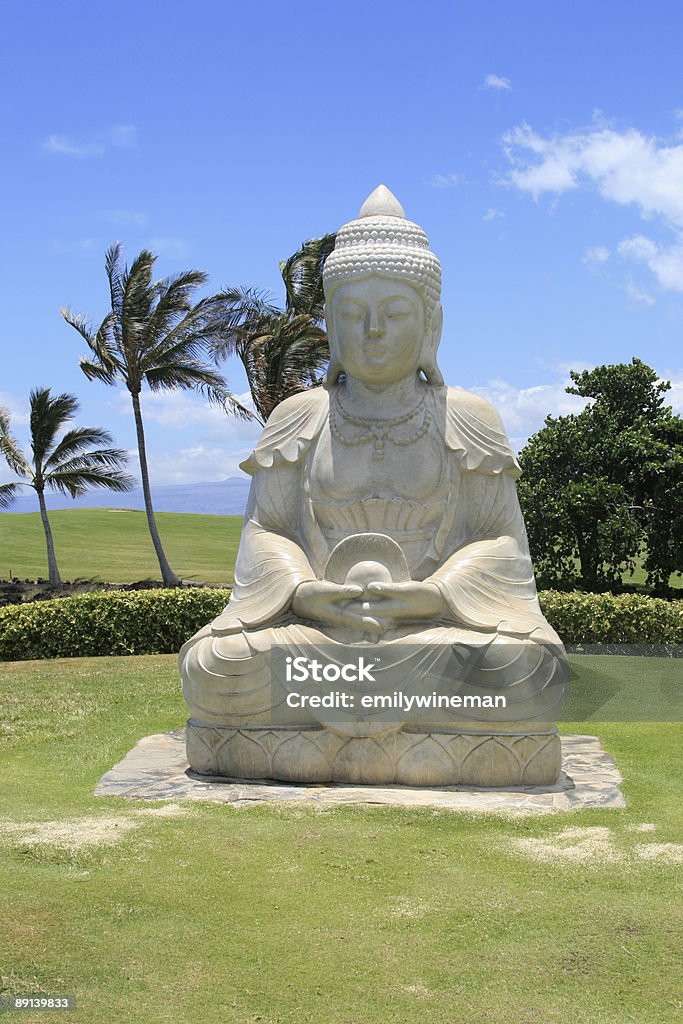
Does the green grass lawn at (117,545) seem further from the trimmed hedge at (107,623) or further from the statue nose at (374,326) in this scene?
the statue nose at (374,326)

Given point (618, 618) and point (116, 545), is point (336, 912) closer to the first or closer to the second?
point (618, 618)

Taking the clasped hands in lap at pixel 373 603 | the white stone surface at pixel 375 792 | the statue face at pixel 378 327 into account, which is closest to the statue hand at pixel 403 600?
the clasped hands in lap at pixel 373 603

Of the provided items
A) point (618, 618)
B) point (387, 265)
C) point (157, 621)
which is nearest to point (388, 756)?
point (387, 265)

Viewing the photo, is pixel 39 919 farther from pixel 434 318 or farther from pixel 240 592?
pixel 434 318

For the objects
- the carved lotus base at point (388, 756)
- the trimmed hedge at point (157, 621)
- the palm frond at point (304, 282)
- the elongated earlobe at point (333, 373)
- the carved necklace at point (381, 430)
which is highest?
the palm frond at point (304, 282)

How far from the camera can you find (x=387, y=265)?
20.3ft

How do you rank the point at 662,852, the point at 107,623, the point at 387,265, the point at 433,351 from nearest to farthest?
the point at 662,852, the point at 387,265, the point at 433,351, the point at 107,623

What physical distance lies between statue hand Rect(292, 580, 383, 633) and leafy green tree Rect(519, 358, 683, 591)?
25.0ft

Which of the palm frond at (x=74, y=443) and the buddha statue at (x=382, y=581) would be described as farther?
the palm frond at (x=74, y=443)

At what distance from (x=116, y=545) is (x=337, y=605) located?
24.3 meters

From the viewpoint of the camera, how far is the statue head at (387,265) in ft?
20.4

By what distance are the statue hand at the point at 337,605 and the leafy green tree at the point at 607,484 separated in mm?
7629

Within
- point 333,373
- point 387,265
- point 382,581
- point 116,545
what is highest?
point 387,265

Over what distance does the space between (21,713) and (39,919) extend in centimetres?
448
